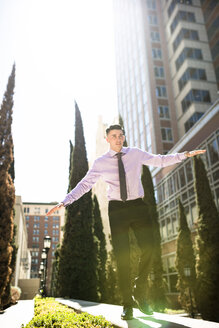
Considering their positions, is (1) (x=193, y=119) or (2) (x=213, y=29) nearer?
(1) (x=193, y=119)

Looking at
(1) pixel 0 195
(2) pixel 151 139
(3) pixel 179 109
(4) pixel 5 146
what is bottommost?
(1) pixel 0 195

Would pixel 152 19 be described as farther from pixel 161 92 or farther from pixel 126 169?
pixel 126 169

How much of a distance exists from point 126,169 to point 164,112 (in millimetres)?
34109

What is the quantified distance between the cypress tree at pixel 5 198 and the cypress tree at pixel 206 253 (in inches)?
351

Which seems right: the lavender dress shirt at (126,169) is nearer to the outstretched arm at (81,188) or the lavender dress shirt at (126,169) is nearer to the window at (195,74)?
the outstretched arm at (81,188)

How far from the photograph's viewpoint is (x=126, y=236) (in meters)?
3.18

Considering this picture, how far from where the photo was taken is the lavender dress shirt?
3.23 metres

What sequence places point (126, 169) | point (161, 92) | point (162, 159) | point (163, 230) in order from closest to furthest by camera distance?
1. point (126, 169)
2. point (162, 159)
3. point (163, 230)
4. point (161, 92)

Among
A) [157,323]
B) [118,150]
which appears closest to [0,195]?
[118,150]

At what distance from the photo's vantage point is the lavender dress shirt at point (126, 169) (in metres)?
3.23

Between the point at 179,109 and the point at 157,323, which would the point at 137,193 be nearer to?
the point at 157,323

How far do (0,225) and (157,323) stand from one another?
8.42 m

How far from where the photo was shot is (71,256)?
15094 millimetres

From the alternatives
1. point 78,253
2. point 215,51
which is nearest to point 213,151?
point 78,253
